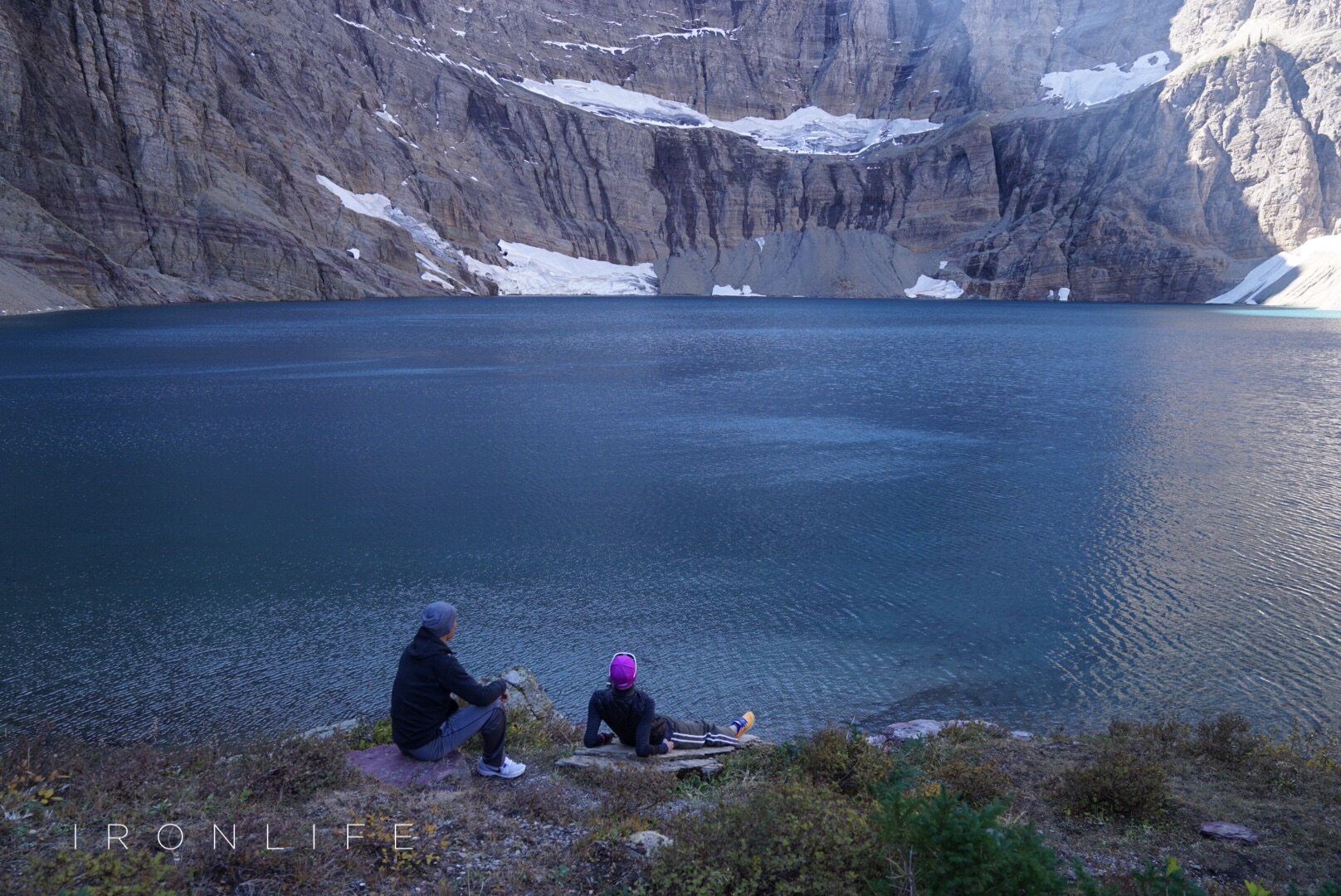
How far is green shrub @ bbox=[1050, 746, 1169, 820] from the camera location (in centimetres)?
572

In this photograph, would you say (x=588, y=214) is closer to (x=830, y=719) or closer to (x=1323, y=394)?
(x=1323, y=394)

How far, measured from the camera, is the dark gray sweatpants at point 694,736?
7119 millimetres

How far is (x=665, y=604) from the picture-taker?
12.0 m

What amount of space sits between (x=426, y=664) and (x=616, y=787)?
5.66ft

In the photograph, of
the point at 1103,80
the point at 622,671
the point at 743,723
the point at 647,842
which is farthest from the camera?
the point at 1103,80

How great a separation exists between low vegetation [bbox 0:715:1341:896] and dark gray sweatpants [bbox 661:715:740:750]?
0.32 metres

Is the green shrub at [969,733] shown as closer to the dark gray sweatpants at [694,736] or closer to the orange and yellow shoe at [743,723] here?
the orange and yellow shoe at [743,723]

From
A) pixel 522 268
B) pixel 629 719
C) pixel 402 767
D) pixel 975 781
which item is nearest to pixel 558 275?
pixel 522 268

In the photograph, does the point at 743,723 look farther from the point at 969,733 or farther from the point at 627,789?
the point at 969,733

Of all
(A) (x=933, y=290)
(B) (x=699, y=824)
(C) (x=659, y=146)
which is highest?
(C) (x=659, y=146)

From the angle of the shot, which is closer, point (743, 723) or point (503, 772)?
point (503, 772)

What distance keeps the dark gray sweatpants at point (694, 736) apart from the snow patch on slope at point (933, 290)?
13418 cm

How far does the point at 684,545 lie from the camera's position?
14445mm

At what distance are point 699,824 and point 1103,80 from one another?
173m
